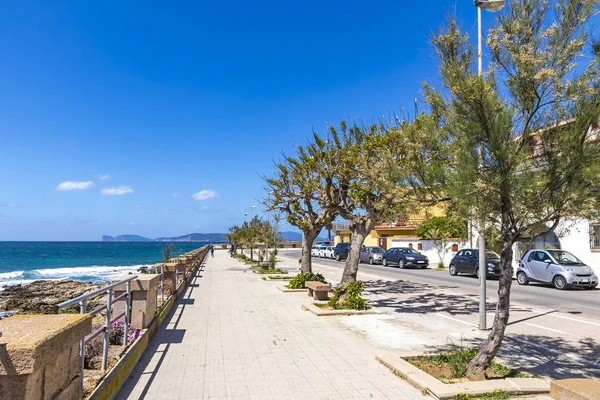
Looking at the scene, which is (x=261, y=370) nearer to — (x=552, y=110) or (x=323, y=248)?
(x=552, y=110)

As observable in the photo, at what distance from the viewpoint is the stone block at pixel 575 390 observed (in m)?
4.60

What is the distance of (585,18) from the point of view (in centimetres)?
518

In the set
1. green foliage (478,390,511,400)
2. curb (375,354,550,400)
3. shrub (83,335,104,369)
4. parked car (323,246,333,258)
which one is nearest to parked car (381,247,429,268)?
parked car (323,246,333,258)

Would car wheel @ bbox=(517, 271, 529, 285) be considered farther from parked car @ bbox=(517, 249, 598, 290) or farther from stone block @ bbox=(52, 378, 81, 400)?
stone block @ bbox=(52, 378, 81, 400)

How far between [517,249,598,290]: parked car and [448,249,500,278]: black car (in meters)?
2.69

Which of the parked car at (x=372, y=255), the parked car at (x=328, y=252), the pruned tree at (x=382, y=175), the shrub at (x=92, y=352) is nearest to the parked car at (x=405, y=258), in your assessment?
the parked car at (x=372, y=255)

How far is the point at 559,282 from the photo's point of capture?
63.2ft

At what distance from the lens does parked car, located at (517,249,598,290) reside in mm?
18938

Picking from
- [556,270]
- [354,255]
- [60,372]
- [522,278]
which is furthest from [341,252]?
[60,372]

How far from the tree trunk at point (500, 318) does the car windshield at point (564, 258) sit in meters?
16.0

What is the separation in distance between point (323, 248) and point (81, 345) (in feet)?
152

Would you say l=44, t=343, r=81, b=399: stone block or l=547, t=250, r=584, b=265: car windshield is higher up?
l=547, t=250, r=584, b=265: car windshield

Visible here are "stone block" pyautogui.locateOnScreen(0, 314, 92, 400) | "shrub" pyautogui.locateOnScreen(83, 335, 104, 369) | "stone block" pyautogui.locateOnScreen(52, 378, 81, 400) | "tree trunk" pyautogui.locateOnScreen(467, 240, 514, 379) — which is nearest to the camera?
"stone block" pyautogui.locateOnScreen(0, 314, 92, 400)

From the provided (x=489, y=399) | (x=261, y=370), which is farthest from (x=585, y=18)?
(x=261, y=370)
